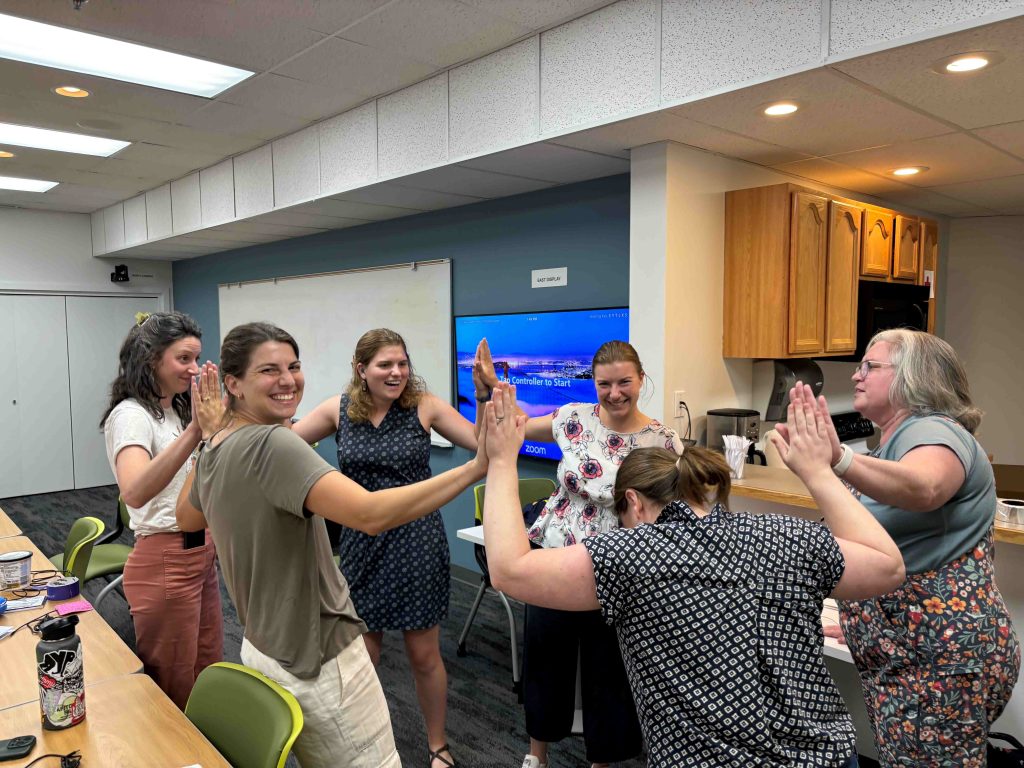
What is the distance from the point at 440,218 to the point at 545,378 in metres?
1.36

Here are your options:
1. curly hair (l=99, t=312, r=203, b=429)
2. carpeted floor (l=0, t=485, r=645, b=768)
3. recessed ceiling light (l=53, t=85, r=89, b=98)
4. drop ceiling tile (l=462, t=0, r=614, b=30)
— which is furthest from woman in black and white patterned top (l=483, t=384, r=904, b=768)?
recessed ceiling light (l=53, t=85, r=89, b=98)

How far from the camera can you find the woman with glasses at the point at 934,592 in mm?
1623

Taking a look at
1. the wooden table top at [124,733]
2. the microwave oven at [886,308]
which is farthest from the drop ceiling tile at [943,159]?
the wooden table top at [124,733]

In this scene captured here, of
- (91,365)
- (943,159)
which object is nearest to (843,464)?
(943,159)

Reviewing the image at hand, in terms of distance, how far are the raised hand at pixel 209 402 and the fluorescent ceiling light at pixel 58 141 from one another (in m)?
3.45

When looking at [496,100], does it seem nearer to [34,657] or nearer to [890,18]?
[890,18]

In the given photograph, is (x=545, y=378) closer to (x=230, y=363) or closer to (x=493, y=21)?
(x=493, y=21)

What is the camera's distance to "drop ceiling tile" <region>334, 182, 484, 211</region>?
3.87 metres

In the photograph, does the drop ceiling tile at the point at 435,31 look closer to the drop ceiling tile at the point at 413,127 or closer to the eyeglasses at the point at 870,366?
the drop ceiling tile at the point at 413,127

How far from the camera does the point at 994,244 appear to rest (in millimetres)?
5129

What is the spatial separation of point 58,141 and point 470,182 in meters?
2.81

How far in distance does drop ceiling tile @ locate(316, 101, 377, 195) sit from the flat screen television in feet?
3.56

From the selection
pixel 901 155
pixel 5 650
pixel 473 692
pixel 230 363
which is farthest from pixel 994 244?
pixel 5 650

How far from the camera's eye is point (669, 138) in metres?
2.92
